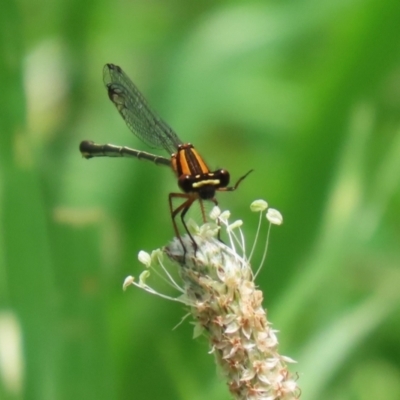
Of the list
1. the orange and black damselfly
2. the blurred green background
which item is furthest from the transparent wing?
the blurred green background

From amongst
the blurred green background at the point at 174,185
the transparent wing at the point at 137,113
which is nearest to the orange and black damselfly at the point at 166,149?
the transparent wing at the point at 137,113

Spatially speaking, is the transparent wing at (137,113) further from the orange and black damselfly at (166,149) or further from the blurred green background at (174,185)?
the blurred green background at (174,185)

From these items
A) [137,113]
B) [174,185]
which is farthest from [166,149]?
[174,185]

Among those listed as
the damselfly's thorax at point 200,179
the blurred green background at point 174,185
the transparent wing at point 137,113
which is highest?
the damselfly's thorax at point 200,179

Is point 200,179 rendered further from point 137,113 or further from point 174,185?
point 174,185

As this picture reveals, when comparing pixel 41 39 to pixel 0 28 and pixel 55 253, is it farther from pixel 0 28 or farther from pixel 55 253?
pixel 55 253

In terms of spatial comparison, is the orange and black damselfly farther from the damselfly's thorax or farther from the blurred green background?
the blurred green background
